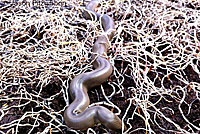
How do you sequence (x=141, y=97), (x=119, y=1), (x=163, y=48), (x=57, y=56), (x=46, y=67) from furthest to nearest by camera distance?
(x=119, y=1)
(x=163, y=48)
(x=57, y=56)
(x=46, y=67)
(x=141, y=97)

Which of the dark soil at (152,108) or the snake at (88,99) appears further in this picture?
the dark soil at (152,108)

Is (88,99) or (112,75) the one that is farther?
(112,75)

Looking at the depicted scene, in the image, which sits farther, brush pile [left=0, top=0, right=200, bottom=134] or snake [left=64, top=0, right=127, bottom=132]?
brush pile [left=0, top=0, right=200, bottom=134]

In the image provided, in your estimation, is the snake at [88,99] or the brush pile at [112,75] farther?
the brush pile at [112,75]

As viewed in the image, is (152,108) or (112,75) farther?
(112,75)

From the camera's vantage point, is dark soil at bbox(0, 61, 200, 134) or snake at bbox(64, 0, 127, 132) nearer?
snake at bbox(64, 0, 127, 132)

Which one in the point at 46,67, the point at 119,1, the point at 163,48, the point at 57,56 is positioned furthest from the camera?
the point at 119,1

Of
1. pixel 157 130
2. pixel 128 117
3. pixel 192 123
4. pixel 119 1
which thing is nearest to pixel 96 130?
pixel 128 117

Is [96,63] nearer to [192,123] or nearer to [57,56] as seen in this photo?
[57,56]
